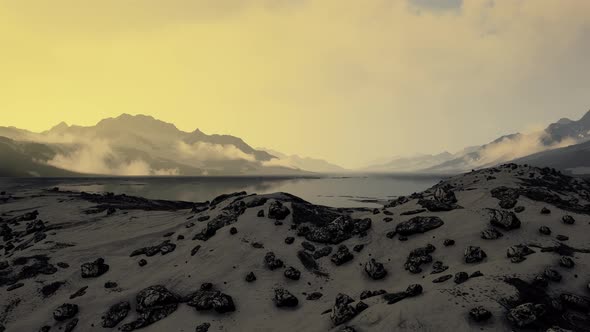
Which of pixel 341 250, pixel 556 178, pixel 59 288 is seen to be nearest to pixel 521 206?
pixel 341 250

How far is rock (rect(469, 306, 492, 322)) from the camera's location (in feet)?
67.7

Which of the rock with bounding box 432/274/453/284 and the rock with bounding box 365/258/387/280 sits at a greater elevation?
the rock with bounding box 432/274/453/284

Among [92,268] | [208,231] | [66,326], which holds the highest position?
[208,231]

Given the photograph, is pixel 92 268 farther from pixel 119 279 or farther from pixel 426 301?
pixel 426 301

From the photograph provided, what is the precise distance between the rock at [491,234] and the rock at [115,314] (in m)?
33.0

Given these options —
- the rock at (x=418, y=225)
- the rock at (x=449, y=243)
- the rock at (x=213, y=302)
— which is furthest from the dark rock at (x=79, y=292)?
the rock at (x=449, y=243)

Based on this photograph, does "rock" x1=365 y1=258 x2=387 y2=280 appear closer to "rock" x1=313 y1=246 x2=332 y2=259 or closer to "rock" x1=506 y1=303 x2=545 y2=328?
"rock" x1=313 y1=246 x2=332 y2=259

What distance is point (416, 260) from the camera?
108ft

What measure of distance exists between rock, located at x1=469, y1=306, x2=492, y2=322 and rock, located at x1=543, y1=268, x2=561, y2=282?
7218mm

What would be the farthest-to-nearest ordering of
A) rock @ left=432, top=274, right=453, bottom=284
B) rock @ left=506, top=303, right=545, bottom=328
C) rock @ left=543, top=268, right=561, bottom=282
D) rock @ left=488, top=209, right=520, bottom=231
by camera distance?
rock @ left=488, top=209, right=520, bottom=231
rock @ left=432, top=274, right=453, bottom=284
rock @ left=543, top=268, right=561, bottom=282
rock @ left=506, top=303, right=545, bottom=328

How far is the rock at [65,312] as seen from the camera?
31438mm

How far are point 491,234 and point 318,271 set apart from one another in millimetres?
16800

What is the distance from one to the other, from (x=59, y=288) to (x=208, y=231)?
16465 millimetres

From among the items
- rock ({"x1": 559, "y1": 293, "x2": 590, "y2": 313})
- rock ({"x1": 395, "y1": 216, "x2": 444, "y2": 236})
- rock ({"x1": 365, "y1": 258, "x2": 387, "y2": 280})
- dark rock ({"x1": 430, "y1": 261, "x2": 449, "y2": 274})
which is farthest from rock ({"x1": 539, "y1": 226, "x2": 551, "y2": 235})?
rock ({"x1": 365, "y1": 258, "x2": 387, "y2": 280})
